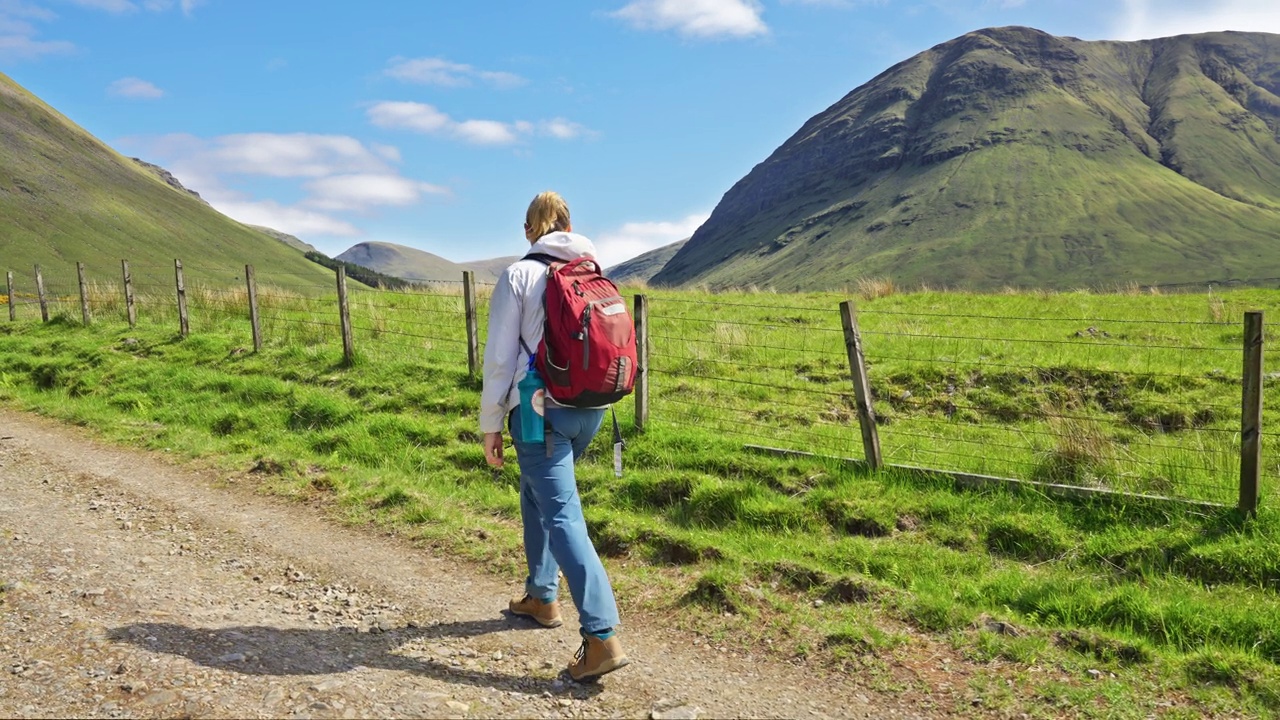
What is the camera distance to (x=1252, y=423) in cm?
607

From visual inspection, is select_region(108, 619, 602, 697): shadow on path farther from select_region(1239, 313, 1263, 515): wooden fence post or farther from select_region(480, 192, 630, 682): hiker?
select_region(1239, 313, 1263, 515): wooden fence post

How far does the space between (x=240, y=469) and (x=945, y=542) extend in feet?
23.9

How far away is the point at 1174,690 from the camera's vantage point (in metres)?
4.28

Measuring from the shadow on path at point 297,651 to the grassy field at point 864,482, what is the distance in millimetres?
1459

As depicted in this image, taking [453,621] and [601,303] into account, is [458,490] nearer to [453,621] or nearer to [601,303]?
[453,621]

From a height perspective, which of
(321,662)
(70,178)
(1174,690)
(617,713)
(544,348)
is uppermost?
(70,178)

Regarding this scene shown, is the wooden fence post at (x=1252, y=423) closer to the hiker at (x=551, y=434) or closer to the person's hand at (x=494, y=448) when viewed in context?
the hiker at (x=551, y=434)

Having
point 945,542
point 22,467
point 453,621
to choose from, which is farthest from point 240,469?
point 945,542

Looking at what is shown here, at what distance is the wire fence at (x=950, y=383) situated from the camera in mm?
7535

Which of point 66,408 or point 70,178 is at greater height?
point 70,178

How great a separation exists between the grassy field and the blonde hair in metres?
2.73

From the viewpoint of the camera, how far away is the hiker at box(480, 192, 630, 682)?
3.99 m

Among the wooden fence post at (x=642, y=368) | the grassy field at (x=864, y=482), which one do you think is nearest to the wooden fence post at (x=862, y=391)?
the grassy field at (x=864, y=482)

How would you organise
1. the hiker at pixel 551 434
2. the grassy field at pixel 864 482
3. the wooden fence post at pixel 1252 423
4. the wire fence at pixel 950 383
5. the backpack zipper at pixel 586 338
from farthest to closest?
the wire fence at pixel 950 383, the wooden fence post at pixel 1252 423, the grassy field at pixel 864 482, the hiker at pixel 551 434, the backpack zipper at pixel 586 338
